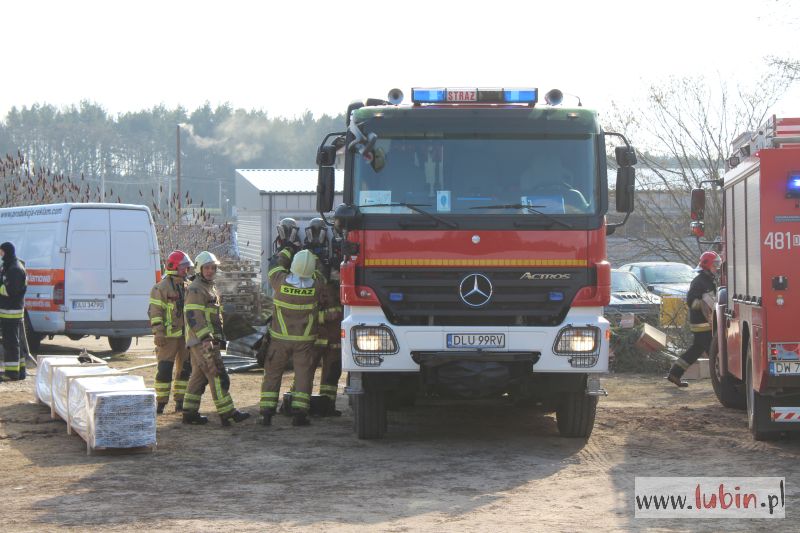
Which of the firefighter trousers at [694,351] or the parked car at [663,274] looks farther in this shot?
the parked car at [663,274]

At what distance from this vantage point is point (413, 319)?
33.7 ft

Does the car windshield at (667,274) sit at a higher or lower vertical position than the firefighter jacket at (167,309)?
higher

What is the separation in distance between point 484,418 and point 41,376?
5045mm

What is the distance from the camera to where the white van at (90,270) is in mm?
18562

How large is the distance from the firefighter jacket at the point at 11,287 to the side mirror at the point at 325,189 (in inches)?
280

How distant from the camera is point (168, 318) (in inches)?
508

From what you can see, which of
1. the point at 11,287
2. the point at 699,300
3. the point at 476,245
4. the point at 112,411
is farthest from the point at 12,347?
the point at 699,300

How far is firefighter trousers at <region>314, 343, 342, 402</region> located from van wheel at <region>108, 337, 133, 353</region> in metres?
8.16

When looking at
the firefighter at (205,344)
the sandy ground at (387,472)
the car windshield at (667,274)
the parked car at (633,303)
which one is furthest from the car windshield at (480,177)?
the car windshield at (667,274)

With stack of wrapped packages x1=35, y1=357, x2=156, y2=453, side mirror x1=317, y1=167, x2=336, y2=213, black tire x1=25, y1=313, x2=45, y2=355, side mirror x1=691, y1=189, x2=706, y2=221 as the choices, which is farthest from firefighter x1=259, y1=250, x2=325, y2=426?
black tire x1=25, y1=313, x2=45, y2=355

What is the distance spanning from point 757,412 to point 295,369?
4.57 metres

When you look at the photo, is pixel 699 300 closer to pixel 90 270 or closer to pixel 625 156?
pixel 625 156

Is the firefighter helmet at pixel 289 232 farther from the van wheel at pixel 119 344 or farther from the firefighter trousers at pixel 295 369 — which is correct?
the van wheel at pixel 119 344

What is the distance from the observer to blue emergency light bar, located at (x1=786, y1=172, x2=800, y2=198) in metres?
9.75
